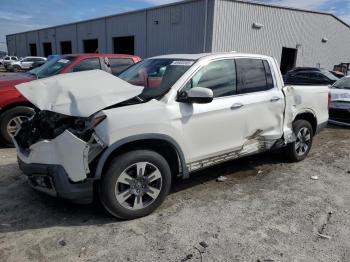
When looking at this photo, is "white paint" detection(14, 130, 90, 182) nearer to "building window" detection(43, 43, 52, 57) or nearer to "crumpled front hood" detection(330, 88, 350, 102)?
"crumpled front hood" detection(330, 88, 350, 102)

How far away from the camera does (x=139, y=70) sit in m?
4.82

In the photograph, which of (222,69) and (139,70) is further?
(139,70)

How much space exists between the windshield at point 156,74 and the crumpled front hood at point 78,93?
0.83 ft

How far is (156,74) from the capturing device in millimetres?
4402

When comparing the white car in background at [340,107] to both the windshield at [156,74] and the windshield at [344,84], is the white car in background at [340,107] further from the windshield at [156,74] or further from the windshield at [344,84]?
the windshield at [156,74]

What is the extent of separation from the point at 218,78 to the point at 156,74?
814 millimetres

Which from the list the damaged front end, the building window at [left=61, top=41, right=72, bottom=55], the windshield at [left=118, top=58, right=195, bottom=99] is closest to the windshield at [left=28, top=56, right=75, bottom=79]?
the windshield at [left=118, top=58, right=195, bottom=99]

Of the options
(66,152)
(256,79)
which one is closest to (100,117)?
(66,152)

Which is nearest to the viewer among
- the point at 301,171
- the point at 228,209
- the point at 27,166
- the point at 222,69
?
the point at 27,166

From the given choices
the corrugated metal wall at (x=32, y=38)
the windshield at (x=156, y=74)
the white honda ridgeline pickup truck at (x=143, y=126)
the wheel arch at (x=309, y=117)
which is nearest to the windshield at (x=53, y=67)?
the windshield at (x=156, y=74)

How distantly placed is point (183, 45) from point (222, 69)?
62.2 ft

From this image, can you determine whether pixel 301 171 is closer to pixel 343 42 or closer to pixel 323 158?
pixel 323 158

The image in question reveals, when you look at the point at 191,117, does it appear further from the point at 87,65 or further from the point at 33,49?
the point at 33,49

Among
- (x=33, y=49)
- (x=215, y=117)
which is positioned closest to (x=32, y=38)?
(x=33, y=49)
